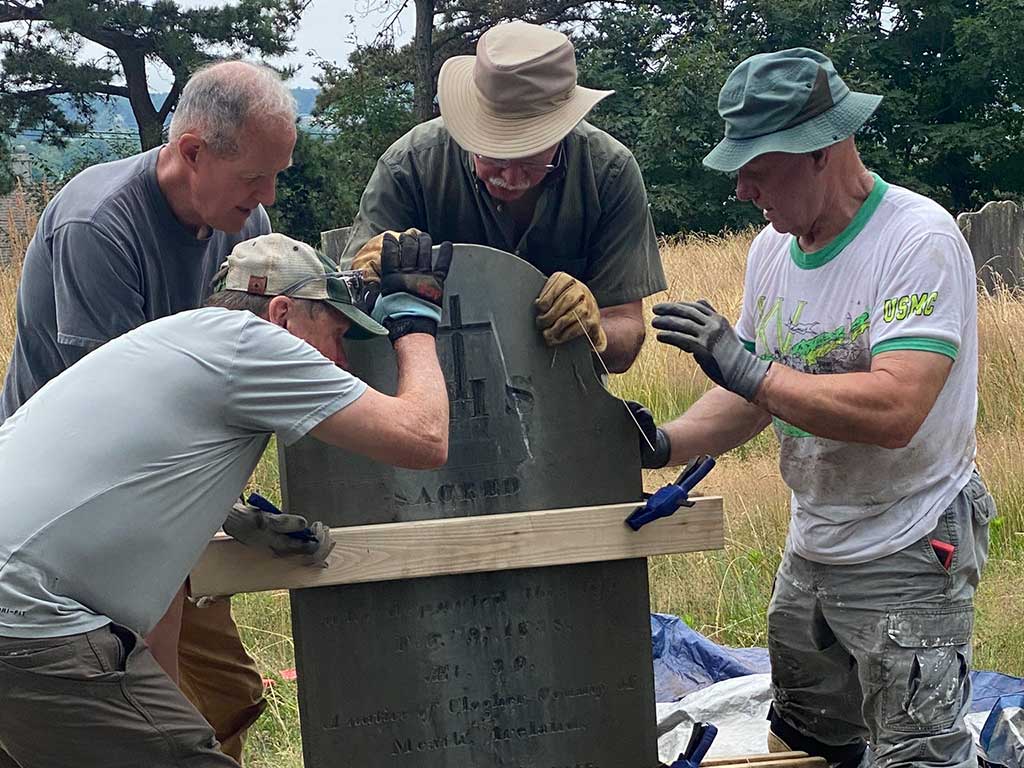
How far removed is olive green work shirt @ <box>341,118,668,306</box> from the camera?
3482 millimetres

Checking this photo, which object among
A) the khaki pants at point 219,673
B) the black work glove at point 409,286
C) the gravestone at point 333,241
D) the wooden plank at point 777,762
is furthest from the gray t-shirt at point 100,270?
the gravestone at point 333,241

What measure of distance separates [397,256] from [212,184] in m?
0.59

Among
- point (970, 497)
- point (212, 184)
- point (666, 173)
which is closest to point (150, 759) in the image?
point (212, 184)

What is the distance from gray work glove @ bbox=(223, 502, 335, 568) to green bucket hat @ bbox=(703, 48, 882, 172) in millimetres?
1243

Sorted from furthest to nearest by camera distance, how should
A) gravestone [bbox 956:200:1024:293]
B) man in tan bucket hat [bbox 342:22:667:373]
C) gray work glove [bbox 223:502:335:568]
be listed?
gravestone [bbox 956:200:1024:293], man in tan bucket hat [bbox 342:22:667:373], gray work glove [bbox 223:502:335:568]

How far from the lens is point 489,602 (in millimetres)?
3057

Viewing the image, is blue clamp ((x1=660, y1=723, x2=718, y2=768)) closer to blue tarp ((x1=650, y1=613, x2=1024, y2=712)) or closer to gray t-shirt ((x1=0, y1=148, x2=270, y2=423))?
blue tarp ((x1=650, y1=613, x2=1024, y2=712))

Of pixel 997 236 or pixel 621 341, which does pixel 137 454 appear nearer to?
pixel 621 341

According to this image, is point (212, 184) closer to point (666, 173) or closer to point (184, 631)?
point (184, 631)

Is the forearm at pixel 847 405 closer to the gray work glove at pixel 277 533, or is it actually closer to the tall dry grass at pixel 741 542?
the gray work glove at pixel 277 533

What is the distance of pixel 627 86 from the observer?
26891 mm

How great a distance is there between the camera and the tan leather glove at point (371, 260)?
2809mm

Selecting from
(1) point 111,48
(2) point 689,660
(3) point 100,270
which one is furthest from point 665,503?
(1) point 111,48

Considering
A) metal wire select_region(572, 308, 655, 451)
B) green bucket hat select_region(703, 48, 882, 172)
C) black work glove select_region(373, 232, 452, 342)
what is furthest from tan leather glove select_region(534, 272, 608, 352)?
green bucket hat select_region(703, 48, 882, 172)
